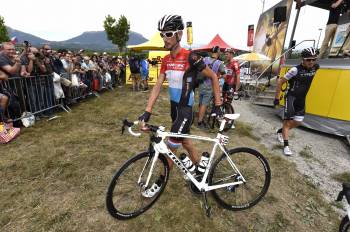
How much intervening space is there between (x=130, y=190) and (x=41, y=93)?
5.96 metres

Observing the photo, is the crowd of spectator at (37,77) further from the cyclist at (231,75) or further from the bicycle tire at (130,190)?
the cyclist at (231,75)

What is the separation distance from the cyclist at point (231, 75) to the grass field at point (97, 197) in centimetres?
217

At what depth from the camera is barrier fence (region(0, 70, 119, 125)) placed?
6328 mm

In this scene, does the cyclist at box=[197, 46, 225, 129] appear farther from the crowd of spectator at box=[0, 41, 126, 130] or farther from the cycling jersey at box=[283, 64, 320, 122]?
the crowd of spectator at box=[0, 41, 126, 130]

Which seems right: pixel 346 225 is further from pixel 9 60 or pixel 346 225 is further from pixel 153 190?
pixel 9 60

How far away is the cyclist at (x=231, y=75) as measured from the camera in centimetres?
725

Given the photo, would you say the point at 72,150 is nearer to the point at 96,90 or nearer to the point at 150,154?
the point at 150,154

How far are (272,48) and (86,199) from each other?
15.1 meters

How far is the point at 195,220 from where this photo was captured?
3201 millimetres

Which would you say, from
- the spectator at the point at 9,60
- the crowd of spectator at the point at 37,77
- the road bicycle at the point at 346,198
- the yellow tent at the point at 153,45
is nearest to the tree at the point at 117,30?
the yellow tent at the point at 153,45

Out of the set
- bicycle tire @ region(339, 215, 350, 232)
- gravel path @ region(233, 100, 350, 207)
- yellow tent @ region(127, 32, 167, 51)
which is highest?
yellow tent @ region(127, 32, 167, 51)

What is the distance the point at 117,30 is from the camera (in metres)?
54.0

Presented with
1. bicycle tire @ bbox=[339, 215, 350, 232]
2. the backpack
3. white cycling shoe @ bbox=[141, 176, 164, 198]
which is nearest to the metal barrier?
white cycling shoe @ bbox=[141, 176, 164, 198]

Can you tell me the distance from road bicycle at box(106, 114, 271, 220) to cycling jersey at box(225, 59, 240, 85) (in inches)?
164
